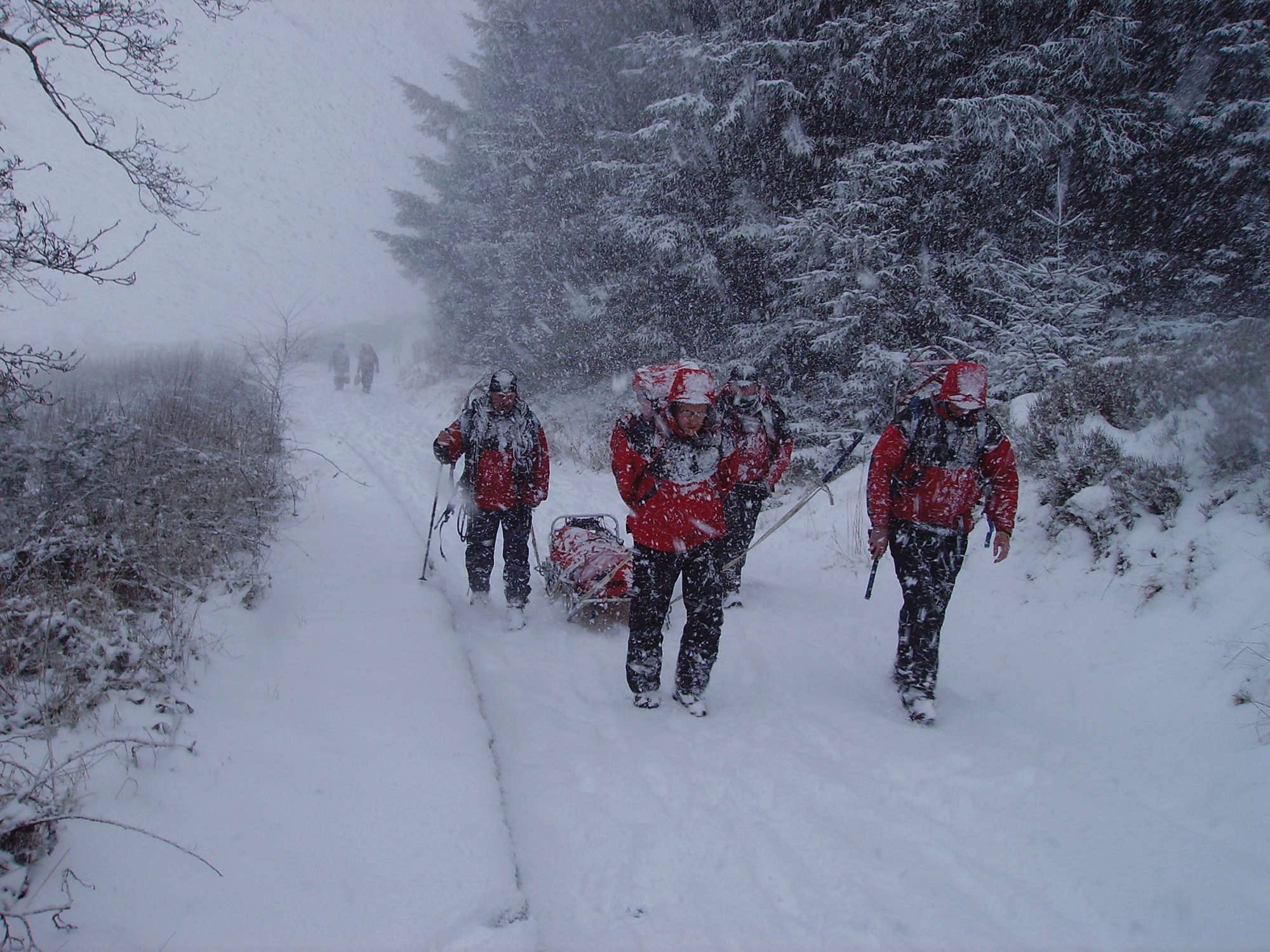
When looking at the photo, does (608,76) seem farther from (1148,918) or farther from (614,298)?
(1148,918)

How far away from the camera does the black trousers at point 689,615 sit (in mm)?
3840

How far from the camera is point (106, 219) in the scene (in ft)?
215

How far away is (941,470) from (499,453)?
10.4 ft

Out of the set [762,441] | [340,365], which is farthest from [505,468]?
[340,365]

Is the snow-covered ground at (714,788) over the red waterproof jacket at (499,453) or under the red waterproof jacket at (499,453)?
under

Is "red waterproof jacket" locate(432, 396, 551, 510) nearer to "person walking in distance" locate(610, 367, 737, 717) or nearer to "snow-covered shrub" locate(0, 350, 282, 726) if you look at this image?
"person walking in distance" locate(610, 367, 737, 717)

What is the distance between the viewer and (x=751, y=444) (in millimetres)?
5344

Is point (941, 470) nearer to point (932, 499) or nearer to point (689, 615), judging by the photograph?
point (932, 499)

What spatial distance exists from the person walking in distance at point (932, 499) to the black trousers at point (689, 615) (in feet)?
3.52

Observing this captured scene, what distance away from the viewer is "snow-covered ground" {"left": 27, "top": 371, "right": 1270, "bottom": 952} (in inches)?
87.0

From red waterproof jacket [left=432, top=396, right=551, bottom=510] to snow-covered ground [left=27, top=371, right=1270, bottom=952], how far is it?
1.09m

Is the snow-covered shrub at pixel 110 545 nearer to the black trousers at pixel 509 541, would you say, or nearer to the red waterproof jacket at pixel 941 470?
the black trousers at pixel 509 541

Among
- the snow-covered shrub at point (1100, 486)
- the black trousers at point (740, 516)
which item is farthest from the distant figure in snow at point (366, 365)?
the snow-covered shrub at point (1100, 486)

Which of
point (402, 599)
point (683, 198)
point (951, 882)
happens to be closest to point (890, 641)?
point (951, 882)
